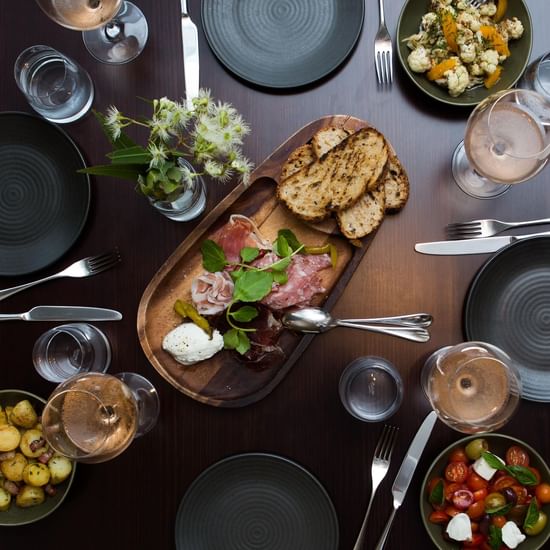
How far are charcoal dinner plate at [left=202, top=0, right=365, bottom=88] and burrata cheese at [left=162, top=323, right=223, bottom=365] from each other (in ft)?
2.33

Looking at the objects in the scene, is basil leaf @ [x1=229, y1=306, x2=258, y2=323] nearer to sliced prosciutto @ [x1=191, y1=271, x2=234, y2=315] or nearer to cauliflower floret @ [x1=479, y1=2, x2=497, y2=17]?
sliced prosciutto @ [x1=191, y1=271, x2=234, y2=315]

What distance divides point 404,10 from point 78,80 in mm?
921

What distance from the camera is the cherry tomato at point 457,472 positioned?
5.14 ft

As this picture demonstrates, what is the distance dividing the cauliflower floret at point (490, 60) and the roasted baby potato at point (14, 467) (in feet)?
5.34

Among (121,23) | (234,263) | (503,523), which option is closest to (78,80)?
(121,23)

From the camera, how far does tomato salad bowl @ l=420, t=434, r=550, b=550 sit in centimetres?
154

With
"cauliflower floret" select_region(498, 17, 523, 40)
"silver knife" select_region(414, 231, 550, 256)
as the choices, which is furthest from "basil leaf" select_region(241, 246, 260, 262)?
"cauliflower floret" select_region(498, 17, 523, 40)

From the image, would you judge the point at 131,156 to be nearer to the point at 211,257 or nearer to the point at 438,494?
→ the point at 211,257

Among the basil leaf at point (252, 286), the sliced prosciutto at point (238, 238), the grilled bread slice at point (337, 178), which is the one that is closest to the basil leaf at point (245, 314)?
the basil leaf at point (252, 286)

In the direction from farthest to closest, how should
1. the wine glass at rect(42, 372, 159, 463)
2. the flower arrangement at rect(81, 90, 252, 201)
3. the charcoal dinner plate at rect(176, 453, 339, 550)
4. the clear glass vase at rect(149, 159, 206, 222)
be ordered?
1. the charcoal dinner plate at rect(176, 453, 339, 550)
2. the clear glass vase at rect(149, 159, 206, 222)
3. the wine glass at rect(42, 372, 159, 463)
4. the flower arrangement at rect(81, 90, 252, 201)

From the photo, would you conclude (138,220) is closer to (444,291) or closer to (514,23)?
(444,291)

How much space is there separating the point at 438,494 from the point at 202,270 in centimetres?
87

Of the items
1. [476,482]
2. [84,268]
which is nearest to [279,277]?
[84,268]

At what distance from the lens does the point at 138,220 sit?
1.67 metres
